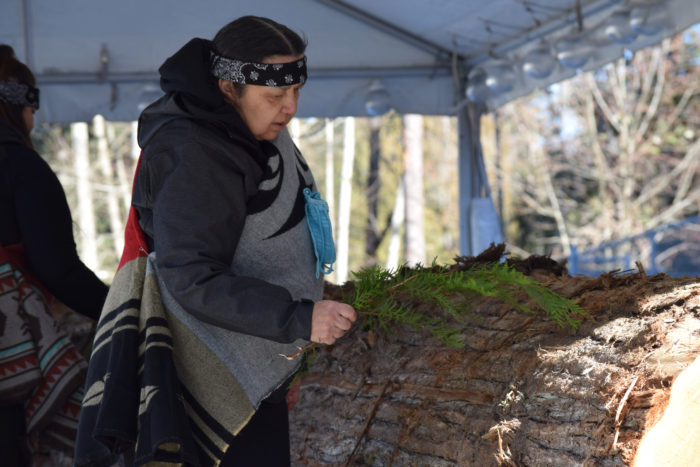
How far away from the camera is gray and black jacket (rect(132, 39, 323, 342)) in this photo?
1.28m

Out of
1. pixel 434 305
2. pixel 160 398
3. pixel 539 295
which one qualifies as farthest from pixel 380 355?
pixel 160 398

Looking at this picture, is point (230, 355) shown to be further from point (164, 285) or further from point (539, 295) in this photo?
point (539, 295)

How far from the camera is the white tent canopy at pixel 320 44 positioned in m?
4.65

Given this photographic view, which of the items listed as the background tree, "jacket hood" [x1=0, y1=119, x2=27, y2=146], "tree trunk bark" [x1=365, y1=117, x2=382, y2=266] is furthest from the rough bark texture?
"tree trunk bark" [x1=365, y1=117, x2=382, y2=266]

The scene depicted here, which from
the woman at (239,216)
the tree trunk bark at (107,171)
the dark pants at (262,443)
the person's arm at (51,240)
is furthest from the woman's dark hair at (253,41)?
the tree trunk bark at (107,171)

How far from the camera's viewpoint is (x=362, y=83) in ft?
16.6

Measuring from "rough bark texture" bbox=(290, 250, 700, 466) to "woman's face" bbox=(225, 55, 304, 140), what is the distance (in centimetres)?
83

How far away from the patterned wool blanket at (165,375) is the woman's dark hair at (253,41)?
0.43 metres

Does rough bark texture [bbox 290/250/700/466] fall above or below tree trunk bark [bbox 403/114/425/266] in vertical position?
below

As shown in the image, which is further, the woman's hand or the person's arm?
the person's arm

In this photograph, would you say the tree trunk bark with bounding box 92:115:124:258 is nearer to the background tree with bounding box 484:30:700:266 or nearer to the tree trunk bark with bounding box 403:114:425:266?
the tree trunk bark with bounding box 403:114:425:266

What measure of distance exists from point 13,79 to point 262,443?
4.46 ft

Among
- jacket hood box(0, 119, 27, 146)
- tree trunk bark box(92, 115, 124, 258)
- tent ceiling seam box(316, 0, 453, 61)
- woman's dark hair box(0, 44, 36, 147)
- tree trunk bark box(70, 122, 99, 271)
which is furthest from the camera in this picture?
tree trunk bark box(92, 115, 124, 258)

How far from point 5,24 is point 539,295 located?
167 inches
